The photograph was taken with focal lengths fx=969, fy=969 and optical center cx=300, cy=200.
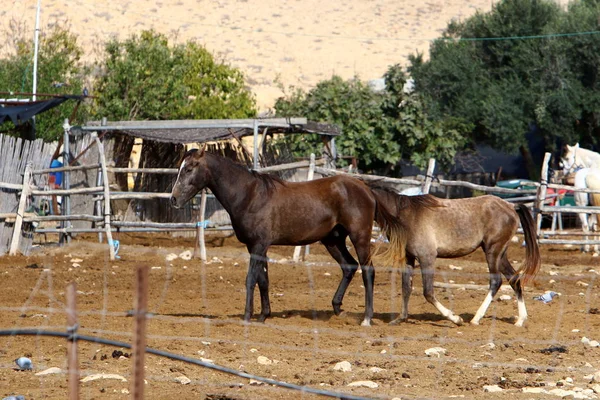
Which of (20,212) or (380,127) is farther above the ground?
(380,127)

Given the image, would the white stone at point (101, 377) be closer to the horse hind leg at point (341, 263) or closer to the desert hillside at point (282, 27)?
the horse hind leg at point (341, 263)

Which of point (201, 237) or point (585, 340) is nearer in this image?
point (585, 340)

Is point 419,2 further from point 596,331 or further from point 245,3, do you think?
point 596,331

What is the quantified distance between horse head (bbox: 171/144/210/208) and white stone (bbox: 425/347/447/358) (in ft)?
9.73

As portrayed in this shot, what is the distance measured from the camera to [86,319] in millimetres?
9188

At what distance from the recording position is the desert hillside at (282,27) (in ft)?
193

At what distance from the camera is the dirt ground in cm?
673

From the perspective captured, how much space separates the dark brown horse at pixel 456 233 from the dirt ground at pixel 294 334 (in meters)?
0.43

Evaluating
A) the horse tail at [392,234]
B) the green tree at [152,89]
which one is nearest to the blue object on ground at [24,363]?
the horse tail at [392,234]

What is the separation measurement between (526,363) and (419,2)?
69.2m

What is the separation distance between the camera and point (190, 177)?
966 cm

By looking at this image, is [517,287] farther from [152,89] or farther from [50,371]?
[152,89]

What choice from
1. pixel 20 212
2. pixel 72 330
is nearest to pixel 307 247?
pixel 20 212

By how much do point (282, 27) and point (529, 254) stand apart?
5957cm
